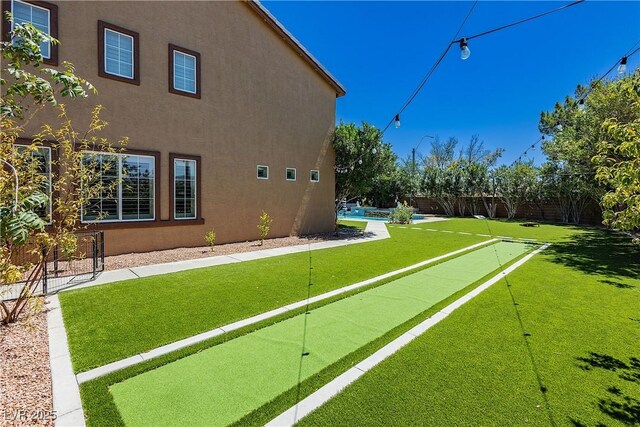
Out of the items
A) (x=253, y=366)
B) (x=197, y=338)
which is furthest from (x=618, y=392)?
(x=197, y=338)

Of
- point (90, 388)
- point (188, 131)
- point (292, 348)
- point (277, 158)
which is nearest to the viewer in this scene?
point (90, 388)

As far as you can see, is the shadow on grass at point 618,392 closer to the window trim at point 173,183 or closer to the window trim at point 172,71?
the window trim at point 173,183

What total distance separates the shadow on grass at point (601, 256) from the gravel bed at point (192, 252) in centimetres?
807

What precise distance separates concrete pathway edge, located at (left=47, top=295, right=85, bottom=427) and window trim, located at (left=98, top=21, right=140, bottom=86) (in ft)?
22.6

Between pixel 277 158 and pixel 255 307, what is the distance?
27.9 feet

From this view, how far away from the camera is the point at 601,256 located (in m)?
9.85

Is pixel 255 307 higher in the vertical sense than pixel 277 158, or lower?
lower

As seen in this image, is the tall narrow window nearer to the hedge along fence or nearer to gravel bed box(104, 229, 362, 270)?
gravel bed box(104, 229, 362, 270)

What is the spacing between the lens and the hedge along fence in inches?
825

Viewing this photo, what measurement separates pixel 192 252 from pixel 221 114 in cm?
502

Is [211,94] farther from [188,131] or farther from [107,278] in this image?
[107,278]

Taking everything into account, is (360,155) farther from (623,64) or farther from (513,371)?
(513,371)

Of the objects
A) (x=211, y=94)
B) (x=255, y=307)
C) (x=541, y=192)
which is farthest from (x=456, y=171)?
(x=255, y=307)

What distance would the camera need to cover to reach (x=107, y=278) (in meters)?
6.43
